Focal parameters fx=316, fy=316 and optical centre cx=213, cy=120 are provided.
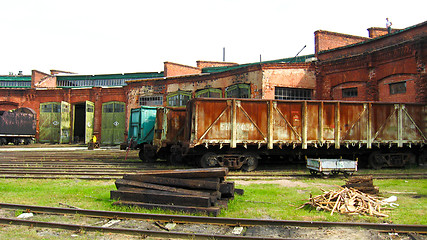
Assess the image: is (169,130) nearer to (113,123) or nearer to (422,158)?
(422,158)

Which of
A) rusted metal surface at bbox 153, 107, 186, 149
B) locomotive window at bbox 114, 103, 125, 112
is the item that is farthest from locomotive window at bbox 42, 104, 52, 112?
rusted metal surface at bbox 153, 107, 186, 149

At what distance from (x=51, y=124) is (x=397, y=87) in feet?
106

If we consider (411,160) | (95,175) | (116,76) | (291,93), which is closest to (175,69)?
(116,76)

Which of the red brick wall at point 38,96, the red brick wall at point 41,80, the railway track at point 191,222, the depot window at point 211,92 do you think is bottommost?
the railway track at point 191,222

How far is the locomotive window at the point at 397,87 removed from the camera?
1617cm

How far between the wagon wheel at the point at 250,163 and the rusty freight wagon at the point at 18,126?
27.8 metres

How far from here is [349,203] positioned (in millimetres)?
6559

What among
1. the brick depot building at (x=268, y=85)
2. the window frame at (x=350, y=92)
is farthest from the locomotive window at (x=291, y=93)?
the window frame at (x=350, y=92)

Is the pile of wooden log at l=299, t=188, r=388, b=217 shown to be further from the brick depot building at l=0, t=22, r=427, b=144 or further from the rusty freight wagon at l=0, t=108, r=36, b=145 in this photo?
the rusty freight wagon at l=0, t=108, r=36, b=145

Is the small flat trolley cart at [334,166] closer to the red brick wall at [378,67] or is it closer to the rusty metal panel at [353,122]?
the rusty metal panel at [353,122]

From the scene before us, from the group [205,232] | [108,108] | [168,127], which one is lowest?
[205,232]

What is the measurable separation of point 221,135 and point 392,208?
655cm

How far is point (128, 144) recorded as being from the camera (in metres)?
15.8

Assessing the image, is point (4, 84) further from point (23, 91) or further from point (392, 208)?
point (392, 208)
